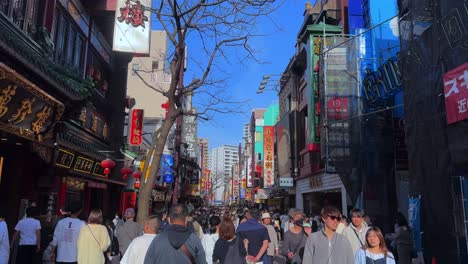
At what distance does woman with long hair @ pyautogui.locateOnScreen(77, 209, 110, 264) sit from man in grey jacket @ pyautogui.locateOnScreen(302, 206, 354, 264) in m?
3.10

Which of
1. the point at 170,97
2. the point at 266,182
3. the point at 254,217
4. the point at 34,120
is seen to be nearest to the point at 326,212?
the point at 254,217

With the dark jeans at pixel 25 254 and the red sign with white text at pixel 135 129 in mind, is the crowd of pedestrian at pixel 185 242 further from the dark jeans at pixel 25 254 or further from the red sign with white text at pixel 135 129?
the red sign with white text at pixel 135 129

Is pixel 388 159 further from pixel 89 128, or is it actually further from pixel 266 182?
pixel 266 182

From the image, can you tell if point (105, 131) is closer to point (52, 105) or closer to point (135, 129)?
point (135, 129)

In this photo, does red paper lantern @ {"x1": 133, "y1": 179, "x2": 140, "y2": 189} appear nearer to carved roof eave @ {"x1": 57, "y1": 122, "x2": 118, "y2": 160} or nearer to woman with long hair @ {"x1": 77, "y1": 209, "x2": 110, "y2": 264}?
carved roof eave @ {"x1": 57, "y1": 122, "x2": 118, "y2": 160}

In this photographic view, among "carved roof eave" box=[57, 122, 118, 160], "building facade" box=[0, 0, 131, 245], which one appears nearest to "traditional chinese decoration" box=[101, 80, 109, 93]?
"building facade" box=[0, 0, 131, 245]

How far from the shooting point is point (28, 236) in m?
8.61

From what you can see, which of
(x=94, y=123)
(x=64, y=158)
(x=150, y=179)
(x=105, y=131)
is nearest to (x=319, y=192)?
(x=105, y=131)

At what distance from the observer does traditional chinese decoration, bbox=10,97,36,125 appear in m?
8.48

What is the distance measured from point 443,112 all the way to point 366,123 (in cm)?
790

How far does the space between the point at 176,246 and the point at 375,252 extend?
2.69 meters

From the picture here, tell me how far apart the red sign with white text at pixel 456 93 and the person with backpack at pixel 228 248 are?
5.14 meters

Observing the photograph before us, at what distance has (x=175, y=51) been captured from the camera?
29.9 feet

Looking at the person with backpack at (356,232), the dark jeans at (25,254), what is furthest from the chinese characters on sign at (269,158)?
the person with backpack at (356,232)
